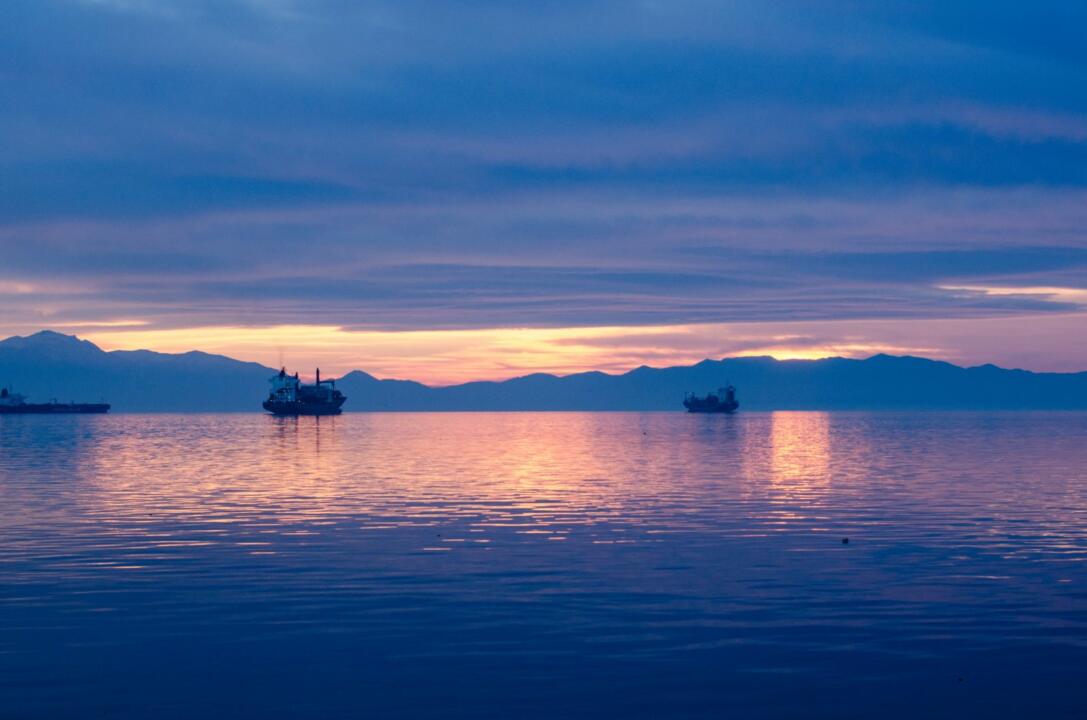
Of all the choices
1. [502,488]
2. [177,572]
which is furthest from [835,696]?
[502,488]

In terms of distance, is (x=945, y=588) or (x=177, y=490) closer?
(x=945, y=588)

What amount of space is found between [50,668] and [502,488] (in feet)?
132

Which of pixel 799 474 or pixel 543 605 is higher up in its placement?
pixel 799 474

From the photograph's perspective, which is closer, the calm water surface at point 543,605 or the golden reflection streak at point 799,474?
the calm water surface at point 543,605

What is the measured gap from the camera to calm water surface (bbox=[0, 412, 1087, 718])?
60.9ft

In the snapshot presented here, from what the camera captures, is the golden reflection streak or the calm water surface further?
the golden reflection streak

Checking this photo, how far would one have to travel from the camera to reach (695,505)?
49594mm

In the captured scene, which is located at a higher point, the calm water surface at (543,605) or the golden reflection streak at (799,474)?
the golden reflection streak at (799,474)

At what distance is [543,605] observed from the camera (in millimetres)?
25609

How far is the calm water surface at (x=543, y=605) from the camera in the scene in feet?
60.9

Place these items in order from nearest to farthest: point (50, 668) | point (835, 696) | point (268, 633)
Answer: point (835, 696), point (50, 668), point (268, 633)

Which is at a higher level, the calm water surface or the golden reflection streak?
the golden reflection streak

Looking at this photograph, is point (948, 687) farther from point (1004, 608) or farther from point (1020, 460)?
point (1020, 460)

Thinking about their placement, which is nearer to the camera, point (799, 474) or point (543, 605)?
point (543, 605)
